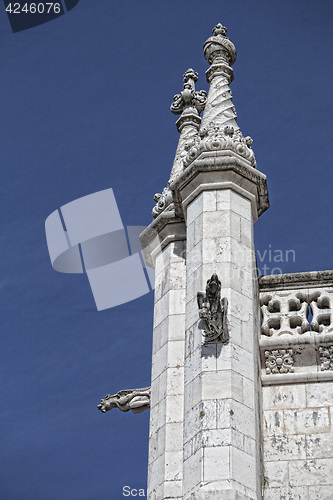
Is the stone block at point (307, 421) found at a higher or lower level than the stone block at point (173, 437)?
higher

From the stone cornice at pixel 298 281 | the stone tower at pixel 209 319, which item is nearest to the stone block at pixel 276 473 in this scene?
the stone tower at pixel 209 319

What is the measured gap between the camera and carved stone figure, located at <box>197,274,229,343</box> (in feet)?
39.0

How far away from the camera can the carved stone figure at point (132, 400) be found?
14.1 m

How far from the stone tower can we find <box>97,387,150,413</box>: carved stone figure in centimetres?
90

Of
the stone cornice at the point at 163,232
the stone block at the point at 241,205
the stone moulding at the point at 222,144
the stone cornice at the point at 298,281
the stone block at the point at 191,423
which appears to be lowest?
the stone block at the point at 191,423

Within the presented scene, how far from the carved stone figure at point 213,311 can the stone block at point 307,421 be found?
5.41 feet

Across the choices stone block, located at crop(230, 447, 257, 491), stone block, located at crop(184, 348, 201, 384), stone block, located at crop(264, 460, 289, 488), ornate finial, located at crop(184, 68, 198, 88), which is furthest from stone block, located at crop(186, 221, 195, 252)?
ornate finial, located at crop(184, 68, 198, 88)

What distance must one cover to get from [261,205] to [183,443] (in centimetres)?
371

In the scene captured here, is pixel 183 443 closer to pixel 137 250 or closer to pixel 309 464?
pixel 309 464

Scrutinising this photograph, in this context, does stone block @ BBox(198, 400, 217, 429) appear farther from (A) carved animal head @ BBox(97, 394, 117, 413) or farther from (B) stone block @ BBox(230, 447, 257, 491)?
(A) carved animal head @ BBox(97, 394, 117, 413)

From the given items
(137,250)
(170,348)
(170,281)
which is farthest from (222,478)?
(137,250)

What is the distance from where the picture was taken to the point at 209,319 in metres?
11.9

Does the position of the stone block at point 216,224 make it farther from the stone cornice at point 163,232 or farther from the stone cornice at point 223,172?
the stone cornice at point 163,232

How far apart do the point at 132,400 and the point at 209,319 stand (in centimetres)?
275
